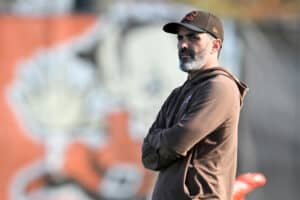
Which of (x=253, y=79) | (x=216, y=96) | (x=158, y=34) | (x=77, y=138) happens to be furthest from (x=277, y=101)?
(x=216, y=96)

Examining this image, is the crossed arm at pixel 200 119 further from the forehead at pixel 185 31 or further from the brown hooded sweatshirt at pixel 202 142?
the forehead at pixel 185 31

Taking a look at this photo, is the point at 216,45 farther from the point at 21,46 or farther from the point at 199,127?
the point at 21,46

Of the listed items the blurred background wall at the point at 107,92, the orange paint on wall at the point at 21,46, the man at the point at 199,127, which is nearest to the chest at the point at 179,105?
the man at the point at 199,127

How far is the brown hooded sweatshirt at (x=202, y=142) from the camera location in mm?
4227

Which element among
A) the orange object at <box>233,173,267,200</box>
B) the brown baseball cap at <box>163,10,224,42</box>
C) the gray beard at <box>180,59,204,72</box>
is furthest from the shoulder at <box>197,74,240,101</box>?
the orange object at <box>233,173,267,200</box>

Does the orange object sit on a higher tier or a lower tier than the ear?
lower

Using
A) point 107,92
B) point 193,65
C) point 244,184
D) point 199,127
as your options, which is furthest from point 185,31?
point 107,92

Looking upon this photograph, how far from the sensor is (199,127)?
13.8 feet

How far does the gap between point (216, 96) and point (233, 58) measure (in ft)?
15.7

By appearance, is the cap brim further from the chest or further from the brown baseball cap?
the chest

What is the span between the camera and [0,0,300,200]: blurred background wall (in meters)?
9.02

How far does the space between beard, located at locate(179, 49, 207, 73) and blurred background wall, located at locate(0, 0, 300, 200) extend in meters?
4.60

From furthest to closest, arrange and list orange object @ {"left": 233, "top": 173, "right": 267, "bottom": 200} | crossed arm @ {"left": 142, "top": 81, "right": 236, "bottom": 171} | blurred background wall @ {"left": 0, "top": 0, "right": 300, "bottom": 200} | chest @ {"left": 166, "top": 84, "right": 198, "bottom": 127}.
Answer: blurred background wall @ {"left": 0, "top": 0, "right": 300, "bottom": 200}
orange object @ {"left": 233, "top": 173, "right": 267, "bottom": 200}
chest @ {"left": 166, "top": 84, "right": 198, "bottom": 127}
crossed arm @ {"left": 142, "top": 81, "right": 236, "bottom": 171}

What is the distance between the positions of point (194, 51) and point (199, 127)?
0.36 meters
